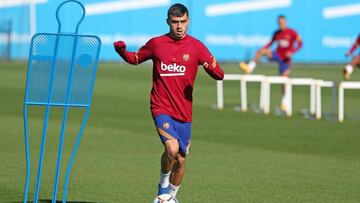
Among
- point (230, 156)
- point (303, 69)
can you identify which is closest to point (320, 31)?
point (303, 69)

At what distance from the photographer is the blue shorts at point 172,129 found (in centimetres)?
1048

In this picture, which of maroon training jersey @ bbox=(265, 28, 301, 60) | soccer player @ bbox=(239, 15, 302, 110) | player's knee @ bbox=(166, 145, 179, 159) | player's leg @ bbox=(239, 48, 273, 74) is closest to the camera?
player's knee @ bbox=(166, 145, 179, 159)

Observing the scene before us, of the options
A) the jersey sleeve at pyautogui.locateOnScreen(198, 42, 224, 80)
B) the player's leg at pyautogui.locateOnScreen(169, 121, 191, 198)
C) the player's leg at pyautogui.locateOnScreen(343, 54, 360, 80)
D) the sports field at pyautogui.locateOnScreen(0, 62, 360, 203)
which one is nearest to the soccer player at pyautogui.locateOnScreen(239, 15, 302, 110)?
the sports field at pyautogui.locateOnScreen(0, 62, 360, 203)

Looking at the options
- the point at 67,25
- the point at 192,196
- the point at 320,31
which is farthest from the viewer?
the point at 320,31

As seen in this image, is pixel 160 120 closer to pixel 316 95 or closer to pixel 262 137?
pixel 262 137

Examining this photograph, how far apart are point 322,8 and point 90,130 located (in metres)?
34.0

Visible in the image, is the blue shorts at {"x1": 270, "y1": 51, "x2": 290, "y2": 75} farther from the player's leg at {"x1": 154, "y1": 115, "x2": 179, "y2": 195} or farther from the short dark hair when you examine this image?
the short dark hair

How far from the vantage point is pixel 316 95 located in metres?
24.7

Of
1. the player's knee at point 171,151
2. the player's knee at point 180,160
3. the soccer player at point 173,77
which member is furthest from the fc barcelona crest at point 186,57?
the player's knee at point 180,160

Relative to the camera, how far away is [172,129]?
10.5 meters

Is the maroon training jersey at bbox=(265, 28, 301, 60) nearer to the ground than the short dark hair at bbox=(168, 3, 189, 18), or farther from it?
farther from it

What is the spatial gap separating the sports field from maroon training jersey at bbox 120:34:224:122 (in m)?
1.51

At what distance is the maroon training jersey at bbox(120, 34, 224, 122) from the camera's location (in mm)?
10492

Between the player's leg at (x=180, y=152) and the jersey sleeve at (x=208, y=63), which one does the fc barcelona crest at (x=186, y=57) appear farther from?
the player's leg at (x=180, y=152)
